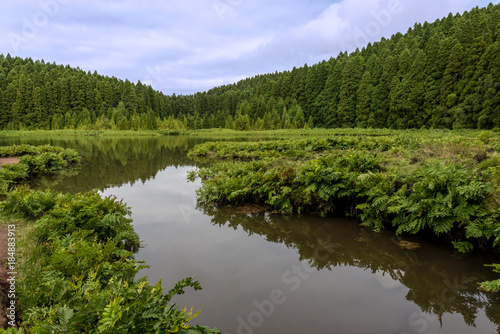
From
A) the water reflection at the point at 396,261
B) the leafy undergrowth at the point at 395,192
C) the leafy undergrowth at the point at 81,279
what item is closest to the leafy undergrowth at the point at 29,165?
the leafy undergrowth at the point at 81,279

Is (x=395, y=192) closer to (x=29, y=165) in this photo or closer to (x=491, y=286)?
(x=491, y=286)

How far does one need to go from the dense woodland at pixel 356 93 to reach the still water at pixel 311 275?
43.8 metres

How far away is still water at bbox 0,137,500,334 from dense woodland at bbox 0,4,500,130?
43.8 meters

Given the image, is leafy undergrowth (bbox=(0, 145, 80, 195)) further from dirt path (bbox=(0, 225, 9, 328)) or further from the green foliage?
the green foliage

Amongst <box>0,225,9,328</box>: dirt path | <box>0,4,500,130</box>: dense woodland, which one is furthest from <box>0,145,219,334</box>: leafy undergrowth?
<box>0,4,500,130</box>: dense woodland

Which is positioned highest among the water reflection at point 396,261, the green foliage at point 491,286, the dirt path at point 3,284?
the dirt path at point 3,284

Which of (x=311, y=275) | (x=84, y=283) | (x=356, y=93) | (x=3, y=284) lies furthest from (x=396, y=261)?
(x=356, y=93)

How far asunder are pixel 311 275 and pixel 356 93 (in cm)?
7867

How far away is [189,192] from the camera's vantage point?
456 inches

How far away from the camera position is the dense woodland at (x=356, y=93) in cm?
4844

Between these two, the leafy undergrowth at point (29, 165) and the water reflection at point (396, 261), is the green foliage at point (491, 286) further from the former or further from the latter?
the leafy undergrowth at point (29, 165)

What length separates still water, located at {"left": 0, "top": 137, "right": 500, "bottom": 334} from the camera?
386 cm

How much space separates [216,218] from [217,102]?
140008 millimetres

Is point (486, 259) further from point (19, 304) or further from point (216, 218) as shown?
point (19, 304)
